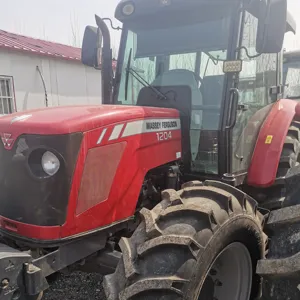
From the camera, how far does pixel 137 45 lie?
3.12 meters

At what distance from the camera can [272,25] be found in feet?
7.94

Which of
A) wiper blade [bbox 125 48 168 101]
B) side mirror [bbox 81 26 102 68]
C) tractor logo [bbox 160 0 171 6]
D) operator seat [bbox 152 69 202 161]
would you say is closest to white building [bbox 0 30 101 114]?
side mirror [bbox 81 26 102 68]

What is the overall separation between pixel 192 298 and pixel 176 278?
0.54 feet

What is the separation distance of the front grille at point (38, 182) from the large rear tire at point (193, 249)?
451mm

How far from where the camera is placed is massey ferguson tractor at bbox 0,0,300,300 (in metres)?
1.94

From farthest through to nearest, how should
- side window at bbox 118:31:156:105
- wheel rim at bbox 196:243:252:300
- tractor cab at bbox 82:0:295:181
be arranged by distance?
side window at bbox 118:31:156:105, tractor cab at bbox 82:0:295:181, wheel rim at bbox 196:243:252:300

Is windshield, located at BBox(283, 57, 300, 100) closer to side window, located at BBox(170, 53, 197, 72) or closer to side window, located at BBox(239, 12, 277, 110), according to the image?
side window, located at BBox(239, 12, 277, 110)

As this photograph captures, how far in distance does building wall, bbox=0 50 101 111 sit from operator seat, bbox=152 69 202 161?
9347 mm

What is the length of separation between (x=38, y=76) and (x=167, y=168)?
10.4m

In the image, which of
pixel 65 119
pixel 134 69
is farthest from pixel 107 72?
pixel 65 119

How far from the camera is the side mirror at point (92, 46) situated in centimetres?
325

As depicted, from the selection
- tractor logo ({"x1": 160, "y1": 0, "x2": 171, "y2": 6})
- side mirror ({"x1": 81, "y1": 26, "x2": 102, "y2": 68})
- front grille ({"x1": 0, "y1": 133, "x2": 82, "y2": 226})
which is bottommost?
front grille ({"x1": 0, "y1": 133, "x2": 82, "y2": 226})

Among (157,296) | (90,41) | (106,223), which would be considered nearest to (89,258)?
(106,223)

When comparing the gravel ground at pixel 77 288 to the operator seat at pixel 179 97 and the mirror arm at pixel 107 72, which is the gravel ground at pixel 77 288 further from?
the mirror arm at pixel 107 72
